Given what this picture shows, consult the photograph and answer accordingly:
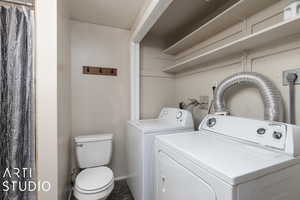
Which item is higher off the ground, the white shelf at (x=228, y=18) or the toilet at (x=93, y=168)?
the white shelf at (x=228, y=18)

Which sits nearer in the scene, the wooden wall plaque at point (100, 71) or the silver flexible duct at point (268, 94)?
the silver flexible duct at point (268, 94)

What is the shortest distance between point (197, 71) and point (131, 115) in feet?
3.89

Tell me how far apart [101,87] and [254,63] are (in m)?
1.93

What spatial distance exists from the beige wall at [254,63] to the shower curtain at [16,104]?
1.87 metres

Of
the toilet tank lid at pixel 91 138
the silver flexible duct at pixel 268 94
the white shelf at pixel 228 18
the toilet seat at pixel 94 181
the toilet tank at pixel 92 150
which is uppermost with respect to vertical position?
the white shelf at pixel 228 18

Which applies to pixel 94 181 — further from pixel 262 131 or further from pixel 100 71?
pixel 262 131

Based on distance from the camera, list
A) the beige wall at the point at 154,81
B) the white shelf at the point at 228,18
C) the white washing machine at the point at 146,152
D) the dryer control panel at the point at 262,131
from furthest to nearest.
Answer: the beige wall at the point at 154,81 < the white washing machine at the point at 146,152 < the white shelf at the point at 228,18 < the dryer control panel at the point at 262,131

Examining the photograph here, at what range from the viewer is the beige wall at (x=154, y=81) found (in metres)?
2.36

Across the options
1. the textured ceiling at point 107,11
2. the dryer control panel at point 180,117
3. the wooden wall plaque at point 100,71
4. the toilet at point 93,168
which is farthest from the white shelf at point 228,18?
the toilet at point 93,168

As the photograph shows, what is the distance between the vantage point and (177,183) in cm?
95

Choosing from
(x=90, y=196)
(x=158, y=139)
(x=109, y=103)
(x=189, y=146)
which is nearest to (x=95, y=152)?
(x=90, y=196)

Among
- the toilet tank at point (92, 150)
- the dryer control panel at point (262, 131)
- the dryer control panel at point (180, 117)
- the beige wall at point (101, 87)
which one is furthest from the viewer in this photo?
the beige wall at point (101, 87)

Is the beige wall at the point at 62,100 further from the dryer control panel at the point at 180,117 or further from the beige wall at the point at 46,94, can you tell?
the dryer control panel at the point at 180,117

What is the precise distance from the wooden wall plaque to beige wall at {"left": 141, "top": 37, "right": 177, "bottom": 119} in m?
0.47
